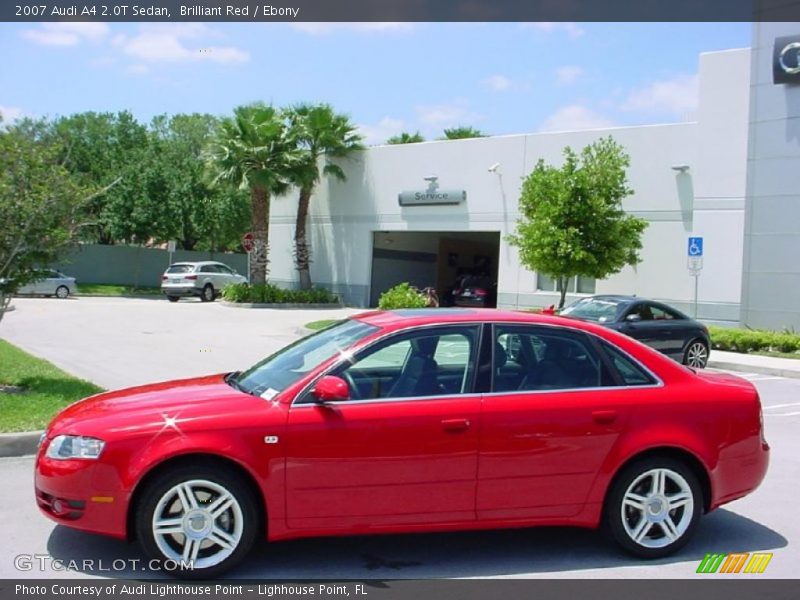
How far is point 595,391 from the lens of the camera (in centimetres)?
538

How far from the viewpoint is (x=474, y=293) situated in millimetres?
32594

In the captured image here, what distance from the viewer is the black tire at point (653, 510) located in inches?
210

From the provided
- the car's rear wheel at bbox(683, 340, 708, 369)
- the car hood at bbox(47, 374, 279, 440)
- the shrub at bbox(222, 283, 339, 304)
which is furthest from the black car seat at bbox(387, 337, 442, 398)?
the shrub at bbox(222, 283, 339, 304)

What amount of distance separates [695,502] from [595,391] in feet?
3.25

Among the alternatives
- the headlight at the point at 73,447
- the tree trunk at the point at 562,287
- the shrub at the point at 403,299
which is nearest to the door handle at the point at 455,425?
the headlight at the point at 73,447

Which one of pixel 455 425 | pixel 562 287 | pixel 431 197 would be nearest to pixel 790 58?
pixel 562 287

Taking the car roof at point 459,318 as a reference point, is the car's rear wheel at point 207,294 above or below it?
below

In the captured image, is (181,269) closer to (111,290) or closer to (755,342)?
(111,290)

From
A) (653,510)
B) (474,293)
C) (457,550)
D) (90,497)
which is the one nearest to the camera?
(90,497)

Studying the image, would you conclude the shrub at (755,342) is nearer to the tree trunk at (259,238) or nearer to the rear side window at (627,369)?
the rear side window at (627,369)

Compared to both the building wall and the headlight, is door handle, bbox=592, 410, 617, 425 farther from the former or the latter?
the building wall

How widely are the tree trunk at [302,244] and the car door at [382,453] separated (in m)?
30.2

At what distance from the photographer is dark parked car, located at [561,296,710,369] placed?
15.8 meters

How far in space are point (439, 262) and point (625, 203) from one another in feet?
44.0
